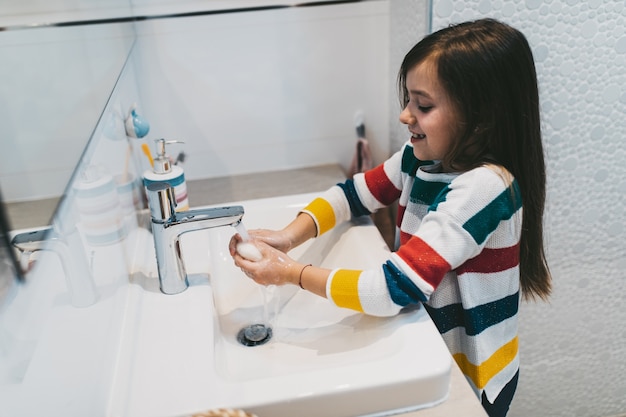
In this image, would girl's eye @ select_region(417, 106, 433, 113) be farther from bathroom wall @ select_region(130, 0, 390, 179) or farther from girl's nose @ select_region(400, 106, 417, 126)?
bathroom wall @ select_region(130, 0, 390, 179)

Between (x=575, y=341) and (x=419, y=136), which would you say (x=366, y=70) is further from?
(x=575, y=341)

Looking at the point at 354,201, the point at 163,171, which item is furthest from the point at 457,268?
the point at 163,171

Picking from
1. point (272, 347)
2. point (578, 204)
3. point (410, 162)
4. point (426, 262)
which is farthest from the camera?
point (578, 204)

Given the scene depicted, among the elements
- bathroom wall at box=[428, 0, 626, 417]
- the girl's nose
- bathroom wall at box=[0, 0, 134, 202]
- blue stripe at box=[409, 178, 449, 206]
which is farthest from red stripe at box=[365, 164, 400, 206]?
bathroom wall at box=[0, 0, 134, 202]

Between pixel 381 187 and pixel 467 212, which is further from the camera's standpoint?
pixel 381 187

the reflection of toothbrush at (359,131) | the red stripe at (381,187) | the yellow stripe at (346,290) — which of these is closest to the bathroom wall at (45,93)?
the yellow stripe at (346,290)

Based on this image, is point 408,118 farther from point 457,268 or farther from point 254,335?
point 254,335

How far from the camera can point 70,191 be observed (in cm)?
70

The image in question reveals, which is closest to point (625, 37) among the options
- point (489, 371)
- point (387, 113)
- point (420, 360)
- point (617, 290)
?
point (387, 113)

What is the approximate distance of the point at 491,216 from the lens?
88 cm

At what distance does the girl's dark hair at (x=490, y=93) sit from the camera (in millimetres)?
878

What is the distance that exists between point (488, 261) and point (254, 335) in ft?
1.35

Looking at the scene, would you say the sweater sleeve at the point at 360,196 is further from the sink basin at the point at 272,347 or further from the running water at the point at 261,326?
the running water at the point at 261,326

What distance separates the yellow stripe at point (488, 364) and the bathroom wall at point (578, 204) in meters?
0.52
